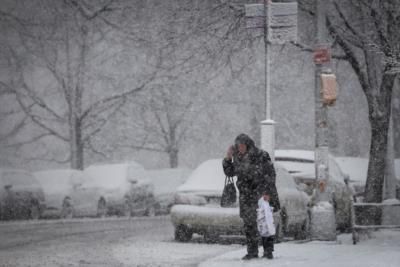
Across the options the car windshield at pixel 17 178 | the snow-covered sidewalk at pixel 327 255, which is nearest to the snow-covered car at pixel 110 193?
the car windshield at pixel 17 178

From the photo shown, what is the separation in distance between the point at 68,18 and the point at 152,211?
917 cm

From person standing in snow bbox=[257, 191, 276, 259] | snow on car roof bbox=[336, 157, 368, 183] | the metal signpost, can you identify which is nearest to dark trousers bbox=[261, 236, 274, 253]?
person standing in snow bbox=[257, 191, 276, 259]

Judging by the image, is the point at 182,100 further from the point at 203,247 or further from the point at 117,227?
the point at 203,247

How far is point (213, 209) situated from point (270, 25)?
128 inches

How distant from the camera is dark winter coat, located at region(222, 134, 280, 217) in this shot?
12.0m

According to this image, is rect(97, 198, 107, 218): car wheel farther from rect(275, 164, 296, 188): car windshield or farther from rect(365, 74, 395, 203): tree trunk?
rect(275, 164, 296, 188): car windshield

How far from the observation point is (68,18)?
33438 mm

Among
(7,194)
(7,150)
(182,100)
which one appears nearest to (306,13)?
(7,194)

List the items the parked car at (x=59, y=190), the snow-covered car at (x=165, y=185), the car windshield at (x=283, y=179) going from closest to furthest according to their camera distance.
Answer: the car windshield at (x=283, y=179) → the parked car at (x=59, y=190) → the snow-covered car at (x=165, y=185)

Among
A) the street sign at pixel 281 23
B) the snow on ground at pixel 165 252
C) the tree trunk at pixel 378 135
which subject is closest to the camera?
the snow on ground at pixel 165 252

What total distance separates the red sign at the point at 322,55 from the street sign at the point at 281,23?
1.02 meters

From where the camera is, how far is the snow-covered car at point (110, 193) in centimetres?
2602

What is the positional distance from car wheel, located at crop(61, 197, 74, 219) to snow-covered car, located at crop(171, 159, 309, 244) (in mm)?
9608

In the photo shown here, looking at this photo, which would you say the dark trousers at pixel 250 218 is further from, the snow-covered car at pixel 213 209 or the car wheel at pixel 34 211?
the car wheel at pixel 34 211
